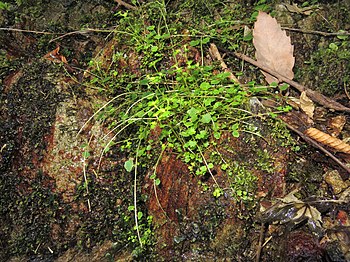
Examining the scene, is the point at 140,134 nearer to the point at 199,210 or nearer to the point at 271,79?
the point at 199,210

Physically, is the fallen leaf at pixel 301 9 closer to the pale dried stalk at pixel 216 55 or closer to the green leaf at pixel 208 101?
the pale dried stalk at pixel 216 55

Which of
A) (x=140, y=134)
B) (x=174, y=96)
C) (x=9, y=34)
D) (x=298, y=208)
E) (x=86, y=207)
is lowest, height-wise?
(x=86, y=207)

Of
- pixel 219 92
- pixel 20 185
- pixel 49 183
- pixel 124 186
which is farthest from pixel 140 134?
pixel 20 185

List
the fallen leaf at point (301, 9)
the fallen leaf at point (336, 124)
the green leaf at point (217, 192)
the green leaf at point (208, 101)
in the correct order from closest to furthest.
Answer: the green leaf at point (217, 192) → the green leaf at point (208, 101) → the fallen leaf at point (336, 124) → the fallen leaf at point (301, 9)

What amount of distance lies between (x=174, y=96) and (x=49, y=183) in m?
1.15

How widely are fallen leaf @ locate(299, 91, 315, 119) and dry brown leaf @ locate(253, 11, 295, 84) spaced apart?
209 mm

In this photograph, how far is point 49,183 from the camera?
2.49 meters

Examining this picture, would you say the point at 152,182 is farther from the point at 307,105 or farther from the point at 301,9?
the point at 301,9

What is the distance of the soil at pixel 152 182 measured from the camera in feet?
6.91

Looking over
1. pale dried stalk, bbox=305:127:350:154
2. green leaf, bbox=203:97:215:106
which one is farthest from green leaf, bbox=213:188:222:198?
pale dried stalk, bbox=305:127:350:154

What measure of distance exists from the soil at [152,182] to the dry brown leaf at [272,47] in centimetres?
17

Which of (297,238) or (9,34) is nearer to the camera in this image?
(297,238)

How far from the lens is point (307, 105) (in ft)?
8.28

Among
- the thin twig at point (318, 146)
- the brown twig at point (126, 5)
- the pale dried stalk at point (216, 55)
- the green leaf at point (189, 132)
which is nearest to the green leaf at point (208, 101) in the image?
the green leaf at point (189, 132)
